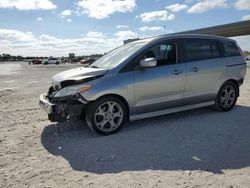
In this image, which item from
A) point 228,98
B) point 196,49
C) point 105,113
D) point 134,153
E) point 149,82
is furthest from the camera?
point 228,98

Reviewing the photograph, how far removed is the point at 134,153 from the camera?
4332 mm

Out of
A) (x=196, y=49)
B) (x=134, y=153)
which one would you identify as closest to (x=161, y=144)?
(x=134, y=153)

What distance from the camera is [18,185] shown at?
11.4ft

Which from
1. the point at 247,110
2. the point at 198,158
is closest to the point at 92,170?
the point at 198,158

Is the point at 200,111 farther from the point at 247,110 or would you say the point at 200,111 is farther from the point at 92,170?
the point at 92,170

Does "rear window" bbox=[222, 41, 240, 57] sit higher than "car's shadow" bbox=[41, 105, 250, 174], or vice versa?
"rear window" bbox=[222, 41, 240, 57]

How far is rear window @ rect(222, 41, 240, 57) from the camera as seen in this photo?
683 cm

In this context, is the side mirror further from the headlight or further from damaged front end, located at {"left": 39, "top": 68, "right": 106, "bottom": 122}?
the headlight

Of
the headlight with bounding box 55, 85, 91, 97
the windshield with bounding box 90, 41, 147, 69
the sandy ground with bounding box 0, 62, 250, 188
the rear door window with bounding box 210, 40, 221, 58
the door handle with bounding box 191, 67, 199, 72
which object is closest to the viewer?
the sandy ground with bounding box 0, 62, 250, 188

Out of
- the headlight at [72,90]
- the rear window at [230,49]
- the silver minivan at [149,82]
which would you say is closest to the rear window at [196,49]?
the silver minivan at [149,82]

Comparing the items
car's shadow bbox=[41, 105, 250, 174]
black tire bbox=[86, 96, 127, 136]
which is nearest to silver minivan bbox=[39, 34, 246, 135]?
black tire bbox=[86, 96, 127, 136]

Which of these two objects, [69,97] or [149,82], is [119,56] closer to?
[149,82]

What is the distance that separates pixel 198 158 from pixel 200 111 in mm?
2992

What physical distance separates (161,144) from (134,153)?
0.59 meters
